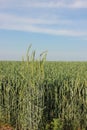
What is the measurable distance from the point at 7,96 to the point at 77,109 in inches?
74.1

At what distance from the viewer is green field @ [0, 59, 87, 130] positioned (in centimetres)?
905

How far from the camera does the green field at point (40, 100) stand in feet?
29.7

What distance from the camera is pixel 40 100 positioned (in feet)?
29.9

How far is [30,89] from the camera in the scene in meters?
9.06

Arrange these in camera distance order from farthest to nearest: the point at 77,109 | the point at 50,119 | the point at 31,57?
the point at 50,119, the point at 77,109, the point at 31,57

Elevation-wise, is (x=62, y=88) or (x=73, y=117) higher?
(x=62, y=88)

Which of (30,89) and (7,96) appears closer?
(30,89)

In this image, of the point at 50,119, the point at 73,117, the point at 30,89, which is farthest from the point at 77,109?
the point at 30,89

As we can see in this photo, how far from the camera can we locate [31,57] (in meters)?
8.93

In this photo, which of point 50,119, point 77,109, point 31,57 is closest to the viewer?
point 31,57

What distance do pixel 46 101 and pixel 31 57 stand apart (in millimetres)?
2507

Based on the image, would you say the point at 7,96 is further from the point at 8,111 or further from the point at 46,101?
the point at 46,101

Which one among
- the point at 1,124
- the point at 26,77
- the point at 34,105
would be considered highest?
the point at 26,77

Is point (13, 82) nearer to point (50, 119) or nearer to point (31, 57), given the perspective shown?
point (50, 119)
